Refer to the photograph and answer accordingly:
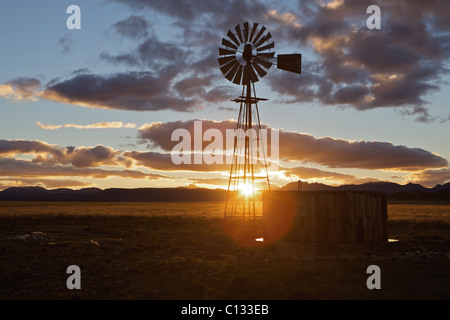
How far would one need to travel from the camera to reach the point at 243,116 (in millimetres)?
29750

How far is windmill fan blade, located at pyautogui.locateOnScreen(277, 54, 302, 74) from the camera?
29312 millimetres

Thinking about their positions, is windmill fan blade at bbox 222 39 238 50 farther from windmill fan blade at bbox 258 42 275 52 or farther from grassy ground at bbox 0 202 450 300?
grassy ground at bbox 0 202 450 300

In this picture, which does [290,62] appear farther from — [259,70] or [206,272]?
[206,272]

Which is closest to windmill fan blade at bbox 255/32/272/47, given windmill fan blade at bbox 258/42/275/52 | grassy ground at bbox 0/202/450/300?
windmill fan blade at bbox 258/42/275/52

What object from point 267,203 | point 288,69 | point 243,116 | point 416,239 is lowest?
point 416,239

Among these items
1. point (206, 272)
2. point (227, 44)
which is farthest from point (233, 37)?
point (206, 272)

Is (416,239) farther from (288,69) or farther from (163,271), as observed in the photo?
(163,271)

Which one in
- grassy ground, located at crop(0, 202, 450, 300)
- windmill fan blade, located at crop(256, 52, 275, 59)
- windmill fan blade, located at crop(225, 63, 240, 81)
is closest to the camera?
grassy ground, located at crop(0, 202, 450, 300)

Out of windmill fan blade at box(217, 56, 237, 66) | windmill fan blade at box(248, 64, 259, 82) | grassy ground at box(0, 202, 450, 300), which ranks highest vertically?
windmill fan blade at box(217, 56, 237, 66)

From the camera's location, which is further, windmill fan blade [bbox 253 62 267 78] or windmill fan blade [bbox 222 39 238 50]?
windmill fan blade [bbox 222 39 238 50]

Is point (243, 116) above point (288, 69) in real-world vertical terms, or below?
below

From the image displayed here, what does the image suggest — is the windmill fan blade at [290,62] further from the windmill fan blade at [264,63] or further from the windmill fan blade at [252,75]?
the windmill fan blade at [252,75]
